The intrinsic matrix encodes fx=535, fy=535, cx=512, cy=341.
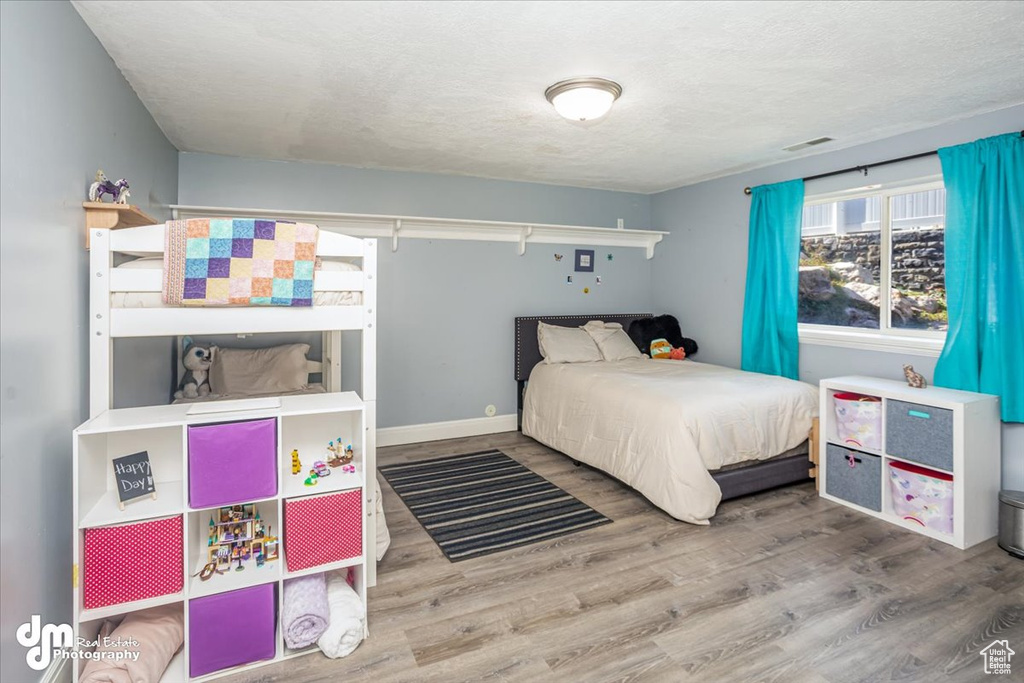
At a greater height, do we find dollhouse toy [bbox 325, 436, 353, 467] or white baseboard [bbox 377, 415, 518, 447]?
dollhouse toy [bbox 325, 436, 353, 467]

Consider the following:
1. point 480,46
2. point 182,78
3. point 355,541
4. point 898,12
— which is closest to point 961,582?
point 898,12

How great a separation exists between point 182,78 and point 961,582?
413cm

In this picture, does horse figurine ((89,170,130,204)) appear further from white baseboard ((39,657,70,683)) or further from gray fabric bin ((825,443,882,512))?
gray fabric bin ((825,443,882,512))

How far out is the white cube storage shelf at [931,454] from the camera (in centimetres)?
263

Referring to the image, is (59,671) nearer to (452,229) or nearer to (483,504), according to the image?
(483,504)

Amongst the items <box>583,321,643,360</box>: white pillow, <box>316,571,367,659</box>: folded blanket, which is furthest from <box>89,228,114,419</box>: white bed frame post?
<box>583,321,643,360</box>: white pillow

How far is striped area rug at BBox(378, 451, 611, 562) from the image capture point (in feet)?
9.01

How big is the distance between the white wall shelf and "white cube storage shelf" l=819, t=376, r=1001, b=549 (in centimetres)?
245

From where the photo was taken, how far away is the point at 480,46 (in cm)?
214

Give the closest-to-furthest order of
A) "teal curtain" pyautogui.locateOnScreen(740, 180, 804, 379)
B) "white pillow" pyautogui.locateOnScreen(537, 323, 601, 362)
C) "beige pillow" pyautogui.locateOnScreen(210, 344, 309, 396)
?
"beige pillow" pyautogui.locateOnScreen(210, 344, 309, 396) < "teal curtain" pyautogui.locateOnScreen(740, 180, 804, 379) < "white pillow" pyautogui.locateOnScreen(537, 323, 601, 362)

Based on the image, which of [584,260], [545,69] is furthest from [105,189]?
[584,260]

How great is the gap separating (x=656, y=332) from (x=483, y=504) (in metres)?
2.59

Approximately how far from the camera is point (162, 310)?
6.03 ft

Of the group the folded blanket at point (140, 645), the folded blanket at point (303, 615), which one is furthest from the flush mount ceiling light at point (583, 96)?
the folded blanket at point (140, 645)
